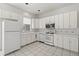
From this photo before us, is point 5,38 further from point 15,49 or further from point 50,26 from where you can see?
point 50,26

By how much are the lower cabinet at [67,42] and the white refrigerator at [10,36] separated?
219 cm

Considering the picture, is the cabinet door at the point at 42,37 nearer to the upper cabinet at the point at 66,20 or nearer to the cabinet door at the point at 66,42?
the cabinet door at the point at 66,42

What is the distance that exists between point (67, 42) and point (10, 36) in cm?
267

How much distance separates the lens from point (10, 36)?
2.54 meters

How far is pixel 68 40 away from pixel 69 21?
0.98m

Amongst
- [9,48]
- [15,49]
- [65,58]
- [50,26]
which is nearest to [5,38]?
[9,48]

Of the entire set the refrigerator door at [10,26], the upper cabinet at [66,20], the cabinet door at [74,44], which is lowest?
the cabinet door at [74,44]

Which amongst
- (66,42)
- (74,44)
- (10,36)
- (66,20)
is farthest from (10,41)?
(66,20)

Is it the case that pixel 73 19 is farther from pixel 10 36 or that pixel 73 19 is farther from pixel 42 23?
pixel 10 36

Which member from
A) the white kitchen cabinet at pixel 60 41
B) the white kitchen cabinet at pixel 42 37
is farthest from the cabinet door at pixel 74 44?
the white kitchen cabinet at pixel 42 37

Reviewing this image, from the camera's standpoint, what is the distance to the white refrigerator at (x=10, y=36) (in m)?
2.36

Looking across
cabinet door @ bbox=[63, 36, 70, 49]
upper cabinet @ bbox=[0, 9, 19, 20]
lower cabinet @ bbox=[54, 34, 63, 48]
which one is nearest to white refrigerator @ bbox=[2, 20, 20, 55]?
upper cabinet @ bbox=[0, 9, 19, 20]

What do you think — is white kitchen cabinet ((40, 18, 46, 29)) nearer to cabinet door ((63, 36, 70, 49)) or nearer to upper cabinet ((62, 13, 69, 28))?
upper cabinet ((62, 13, 69, 28))

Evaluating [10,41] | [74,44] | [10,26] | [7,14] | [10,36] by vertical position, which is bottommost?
[74,44]
